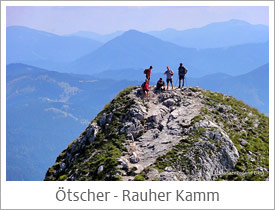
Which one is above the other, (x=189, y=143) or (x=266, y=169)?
(x=189, y=143)

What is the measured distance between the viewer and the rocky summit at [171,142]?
27641mm

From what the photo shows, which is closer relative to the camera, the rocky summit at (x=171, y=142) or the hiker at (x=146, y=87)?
the rocky summit at (x=171, y=142)

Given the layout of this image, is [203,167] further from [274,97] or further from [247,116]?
[247,116]

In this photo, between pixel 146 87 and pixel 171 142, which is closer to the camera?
pixel 171 142

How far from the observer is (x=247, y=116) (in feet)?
122

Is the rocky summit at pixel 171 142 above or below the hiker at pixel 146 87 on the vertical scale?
below

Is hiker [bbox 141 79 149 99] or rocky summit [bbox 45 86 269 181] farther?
hiker [bbox 141 79 149 99]

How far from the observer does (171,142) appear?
30312 mm

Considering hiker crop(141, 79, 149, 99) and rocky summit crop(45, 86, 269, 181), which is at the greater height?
hiker crop(141, 79, 149, 99)

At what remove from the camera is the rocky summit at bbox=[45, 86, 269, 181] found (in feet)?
90.7

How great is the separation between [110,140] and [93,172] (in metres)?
4.48

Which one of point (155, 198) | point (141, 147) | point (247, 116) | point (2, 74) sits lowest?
point (155, 198)

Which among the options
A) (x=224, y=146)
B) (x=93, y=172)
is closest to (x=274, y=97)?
(x=224, y=146)

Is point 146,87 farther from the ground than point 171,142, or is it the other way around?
point 146,87
